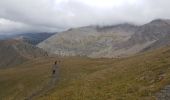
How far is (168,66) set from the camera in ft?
244

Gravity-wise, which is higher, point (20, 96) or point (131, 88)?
point (131, 88)

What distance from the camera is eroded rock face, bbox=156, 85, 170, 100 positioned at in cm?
4789

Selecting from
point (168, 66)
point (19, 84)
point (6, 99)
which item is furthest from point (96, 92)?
point (19, 84)

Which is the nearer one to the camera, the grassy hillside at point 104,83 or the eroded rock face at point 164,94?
the eroded rock face at point 164,94

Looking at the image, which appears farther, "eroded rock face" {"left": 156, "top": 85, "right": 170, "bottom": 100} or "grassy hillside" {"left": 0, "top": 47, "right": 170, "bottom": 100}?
"grassy hillside" {"left": 0, "top": 47, "right": 170, "bottom": 100}

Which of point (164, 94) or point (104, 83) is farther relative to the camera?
point (104, 83)

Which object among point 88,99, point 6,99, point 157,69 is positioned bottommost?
point 6,99

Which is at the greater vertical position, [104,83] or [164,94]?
[164,94]

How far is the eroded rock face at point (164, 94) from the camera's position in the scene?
47.9 m

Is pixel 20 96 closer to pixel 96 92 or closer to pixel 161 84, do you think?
pixel 96 92

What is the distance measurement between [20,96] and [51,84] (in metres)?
12.0

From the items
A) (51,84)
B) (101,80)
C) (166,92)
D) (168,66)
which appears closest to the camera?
(166,92)

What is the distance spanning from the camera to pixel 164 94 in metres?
49.5

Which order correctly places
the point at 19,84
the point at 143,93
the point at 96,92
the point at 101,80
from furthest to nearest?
the point at 19,84, the point at 101,80, the point at 96,92, the point at 143,93
